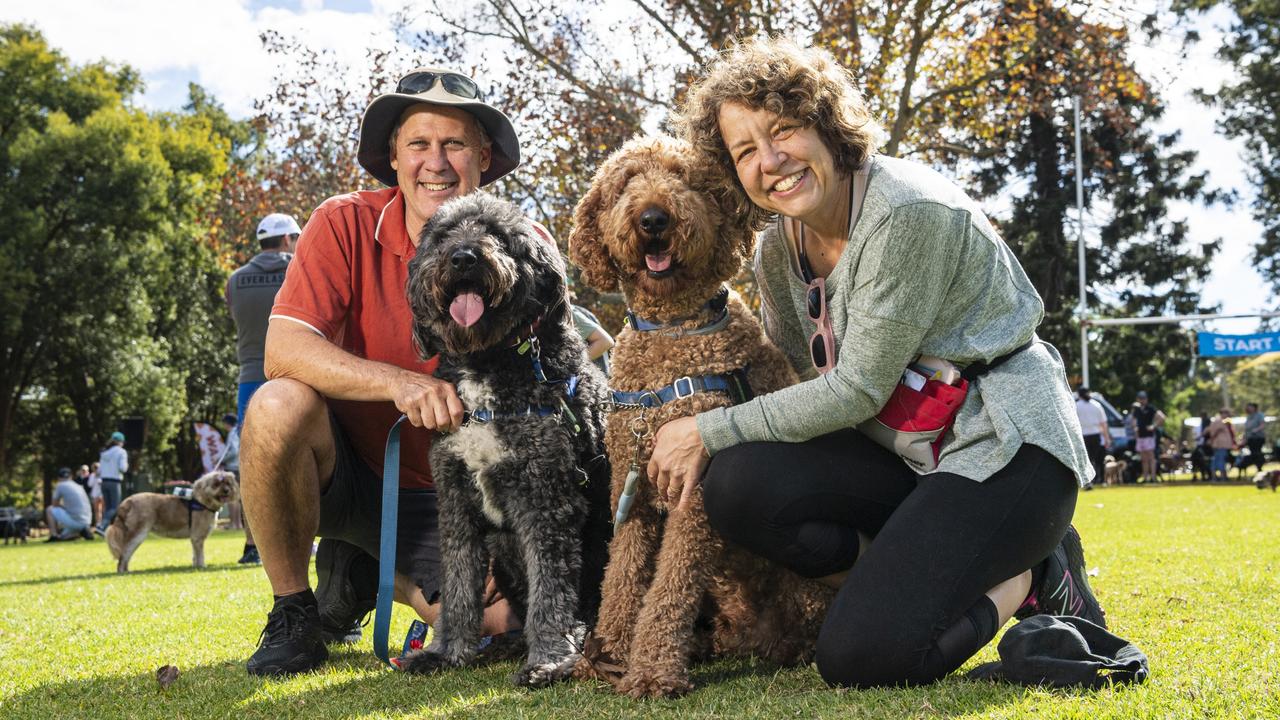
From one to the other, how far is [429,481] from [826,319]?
1.85 m

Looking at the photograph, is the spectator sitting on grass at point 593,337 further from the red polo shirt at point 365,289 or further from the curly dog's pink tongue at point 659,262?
the curly dog's pink tongue at point 659,262

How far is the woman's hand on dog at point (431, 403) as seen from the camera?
122 inches

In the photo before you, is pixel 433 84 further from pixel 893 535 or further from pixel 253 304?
pixel 253 304

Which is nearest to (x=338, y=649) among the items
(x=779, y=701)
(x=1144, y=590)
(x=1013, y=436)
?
(x=779, y=701)

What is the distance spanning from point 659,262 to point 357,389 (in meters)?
1.24

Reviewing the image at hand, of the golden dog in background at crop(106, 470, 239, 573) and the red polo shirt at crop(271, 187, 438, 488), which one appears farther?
the golden dog in background at crop(106, 470, 239, 573)

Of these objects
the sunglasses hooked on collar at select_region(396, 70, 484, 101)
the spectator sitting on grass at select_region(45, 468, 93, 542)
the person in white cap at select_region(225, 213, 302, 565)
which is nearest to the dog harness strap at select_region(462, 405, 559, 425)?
the sunglasses hooked on collar at select_region(396, 70, 484, 101)

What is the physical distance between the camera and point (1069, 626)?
2568 mm

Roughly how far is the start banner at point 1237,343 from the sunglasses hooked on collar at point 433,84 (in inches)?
939

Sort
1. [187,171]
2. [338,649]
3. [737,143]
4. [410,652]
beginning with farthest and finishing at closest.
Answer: [187,171] → [338,649] → [410,652] → [737,143]

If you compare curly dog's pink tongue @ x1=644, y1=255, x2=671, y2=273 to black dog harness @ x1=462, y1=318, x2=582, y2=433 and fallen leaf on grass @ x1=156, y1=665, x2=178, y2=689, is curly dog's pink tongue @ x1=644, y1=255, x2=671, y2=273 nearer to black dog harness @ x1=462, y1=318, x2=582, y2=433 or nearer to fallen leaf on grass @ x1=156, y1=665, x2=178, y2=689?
black dog harness @ x1=462, y1=318, x2=582, y2=433

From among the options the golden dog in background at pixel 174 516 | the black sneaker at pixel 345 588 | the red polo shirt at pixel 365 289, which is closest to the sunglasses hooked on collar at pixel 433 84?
the red polo shirt at pixel 365 289

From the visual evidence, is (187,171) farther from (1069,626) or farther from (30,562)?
(1069,626)

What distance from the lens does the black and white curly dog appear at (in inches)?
120
